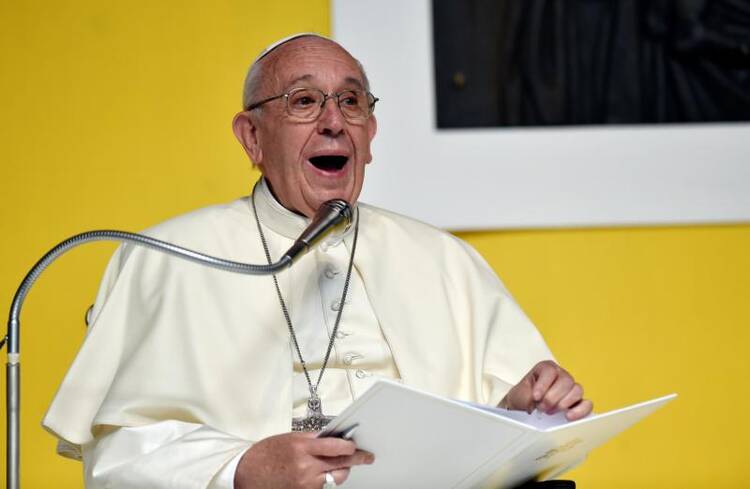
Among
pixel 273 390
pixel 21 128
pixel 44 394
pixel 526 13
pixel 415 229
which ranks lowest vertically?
pixel 44 394

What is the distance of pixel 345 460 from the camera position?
241cm

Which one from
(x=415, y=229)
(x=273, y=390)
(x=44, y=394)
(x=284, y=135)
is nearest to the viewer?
(x=273, y=390)

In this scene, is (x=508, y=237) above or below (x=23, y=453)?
above

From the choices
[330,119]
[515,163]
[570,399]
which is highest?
[330,119]

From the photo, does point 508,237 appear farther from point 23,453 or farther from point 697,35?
point 23,453

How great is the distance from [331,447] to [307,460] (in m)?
0.07

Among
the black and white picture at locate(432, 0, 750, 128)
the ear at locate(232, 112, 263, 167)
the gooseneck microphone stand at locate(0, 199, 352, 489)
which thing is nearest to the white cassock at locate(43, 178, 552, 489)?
the ear at locate(232, 112, 263, 167)

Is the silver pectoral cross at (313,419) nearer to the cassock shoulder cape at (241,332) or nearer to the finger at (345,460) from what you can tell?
the cassock shoulder cape at (241,332)

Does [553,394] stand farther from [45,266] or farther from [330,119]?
[45,266]

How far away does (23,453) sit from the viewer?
4047 mm

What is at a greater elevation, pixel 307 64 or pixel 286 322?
pixel 307 64

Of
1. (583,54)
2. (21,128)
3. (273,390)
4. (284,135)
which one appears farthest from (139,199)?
(583,54)

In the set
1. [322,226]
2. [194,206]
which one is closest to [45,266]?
[322,226]

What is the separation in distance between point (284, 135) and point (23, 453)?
4.97 ft
